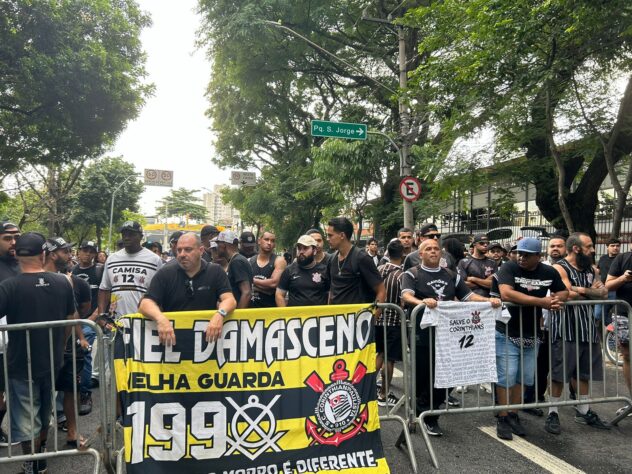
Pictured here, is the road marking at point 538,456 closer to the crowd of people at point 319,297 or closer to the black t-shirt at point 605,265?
the crowd of people at point 319,297

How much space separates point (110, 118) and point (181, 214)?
57.1 meters

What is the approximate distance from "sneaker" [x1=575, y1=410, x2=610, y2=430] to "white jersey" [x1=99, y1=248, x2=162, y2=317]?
15.5ft

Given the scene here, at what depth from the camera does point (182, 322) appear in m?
3.45

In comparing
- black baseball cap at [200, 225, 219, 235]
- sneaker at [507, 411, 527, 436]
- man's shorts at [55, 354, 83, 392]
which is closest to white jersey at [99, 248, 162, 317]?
man's shorts at [55, 354, 83, 392]

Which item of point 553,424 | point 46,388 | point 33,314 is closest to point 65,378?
point 46,388

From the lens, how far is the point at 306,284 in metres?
5.29

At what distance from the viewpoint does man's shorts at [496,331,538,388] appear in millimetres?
4602

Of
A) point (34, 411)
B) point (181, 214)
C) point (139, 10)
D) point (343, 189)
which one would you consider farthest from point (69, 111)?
point (181, 214)

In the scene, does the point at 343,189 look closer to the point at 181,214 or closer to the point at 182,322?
the point at 182,322

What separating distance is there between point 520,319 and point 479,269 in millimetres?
1883

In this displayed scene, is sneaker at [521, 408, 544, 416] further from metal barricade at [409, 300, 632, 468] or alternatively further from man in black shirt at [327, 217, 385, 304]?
man in black shirt at [327, 217, 385, 304]

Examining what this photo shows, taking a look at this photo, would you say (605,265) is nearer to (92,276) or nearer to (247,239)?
(247,239)

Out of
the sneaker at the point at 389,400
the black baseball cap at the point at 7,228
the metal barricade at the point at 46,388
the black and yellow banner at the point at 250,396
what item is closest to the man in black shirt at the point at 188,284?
the black and yellow banner at the point at 250,396

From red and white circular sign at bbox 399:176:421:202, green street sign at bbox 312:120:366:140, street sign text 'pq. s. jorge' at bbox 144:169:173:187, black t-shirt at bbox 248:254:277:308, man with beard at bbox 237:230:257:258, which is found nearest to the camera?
black t-shirt at bbox 248:254:277:308
